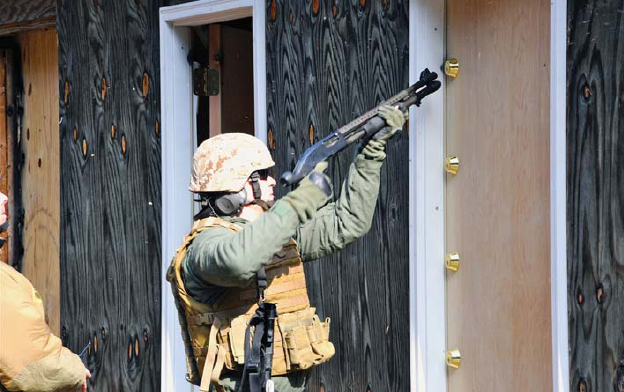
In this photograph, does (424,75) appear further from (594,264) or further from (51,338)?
(51,338)

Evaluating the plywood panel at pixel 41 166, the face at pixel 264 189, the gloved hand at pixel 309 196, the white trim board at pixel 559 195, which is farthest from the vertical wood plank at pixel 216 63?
the white trim board at pixel 559 195

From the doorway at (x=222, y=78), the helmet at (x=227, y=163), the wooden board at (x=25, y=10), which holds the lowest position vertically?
the helmet at (x=227, y=163)

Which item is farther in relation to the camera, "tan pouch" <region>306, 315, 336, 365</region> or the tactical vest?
"tan pouch" <region>306, 315, 336, 365</region>

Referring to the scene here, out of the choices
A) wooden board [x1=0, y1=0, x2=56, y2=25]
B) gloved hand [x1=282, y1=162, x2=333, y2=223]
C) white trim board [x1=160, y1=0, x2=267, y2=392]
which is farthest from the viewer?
wooden board [x1=0, y1=0, x2=56, y2=25]

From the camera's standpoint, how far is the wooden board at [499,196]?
428 centimetres

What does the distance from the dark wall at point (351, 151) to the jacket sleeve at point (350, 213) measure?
22.0 inches

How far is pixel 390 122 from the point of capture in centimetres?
417

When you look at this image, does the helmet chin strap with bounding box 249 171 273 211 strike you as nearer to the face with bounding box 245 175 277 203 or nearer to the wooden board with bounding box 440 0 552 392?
the face with bounding box 245 175 277 203

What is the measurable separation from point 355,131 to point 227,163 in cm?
54

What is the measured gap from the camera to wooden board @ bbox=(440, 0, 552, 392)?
4.28 meters

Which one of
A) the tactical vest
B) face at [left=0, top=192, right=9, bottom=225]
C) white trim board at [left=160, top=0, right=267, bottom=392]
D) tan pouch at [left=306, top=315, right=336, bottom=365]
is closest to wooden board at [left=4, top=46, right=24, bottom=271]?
white trim board at [left=160, top=0, right=267, bottom=392]

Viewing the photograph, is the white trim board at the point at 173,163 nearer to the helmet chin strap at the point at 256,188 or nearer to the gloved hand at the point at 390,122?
the helmet chin strap at the point at 256,188

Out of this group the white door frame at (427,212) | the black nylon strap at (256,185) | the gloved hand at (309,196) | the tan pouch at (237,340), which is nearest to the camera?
the gloved hand at (309,196)

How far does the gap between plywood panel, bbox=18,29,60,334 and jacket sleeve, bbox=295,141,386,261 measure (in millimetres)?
3805
